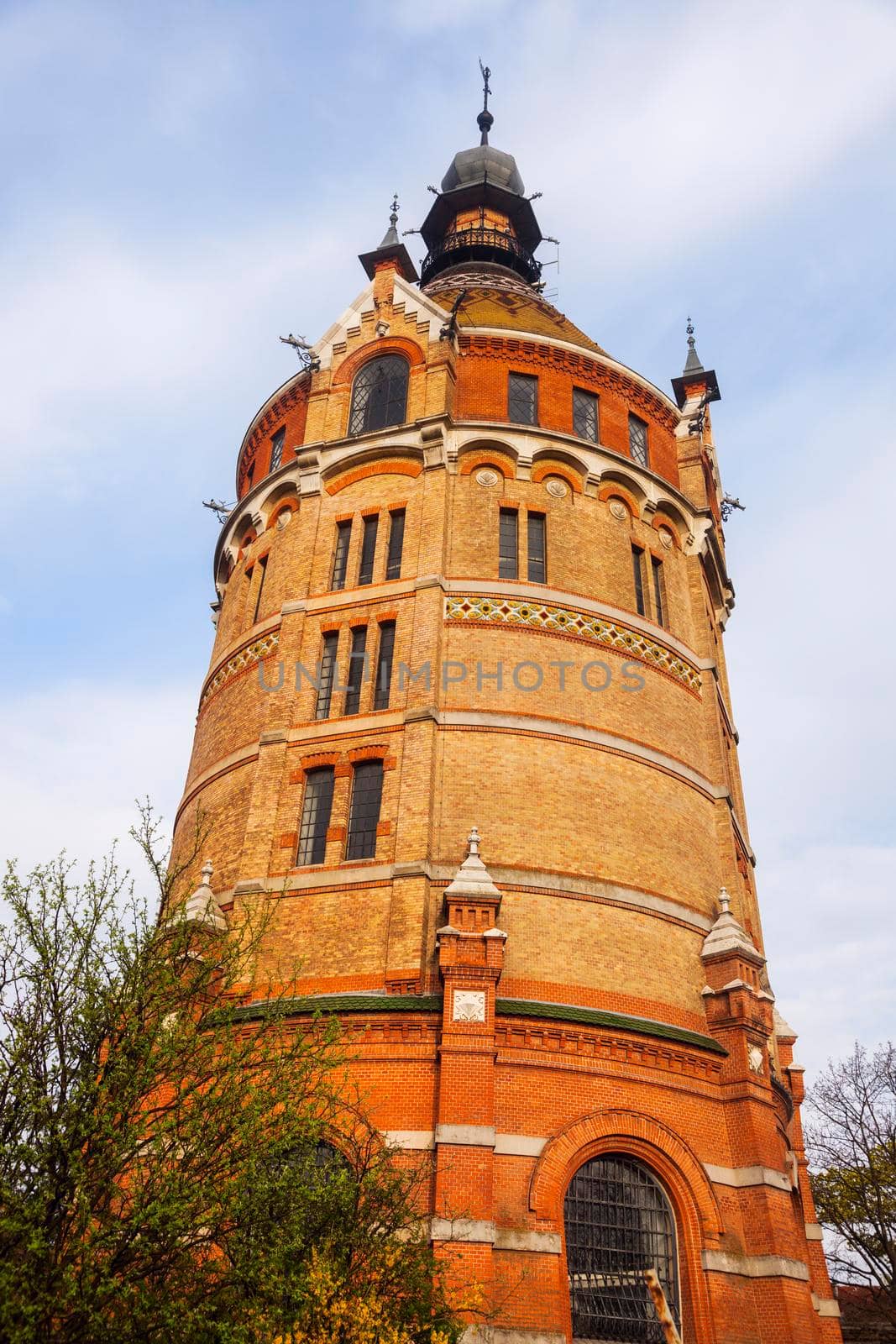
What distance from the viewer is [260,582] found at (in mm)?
25188

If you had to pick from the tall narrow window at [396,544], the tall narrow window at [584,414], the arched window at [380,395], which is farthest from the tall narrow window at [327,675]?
the tall narrow window at [584,414]

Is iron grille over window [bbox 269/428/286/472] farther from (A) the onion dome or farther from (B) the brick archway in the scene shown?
(B) the brick archway

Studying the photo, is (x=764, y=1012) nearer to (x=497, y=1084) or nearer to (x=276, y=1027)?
(x=497, y=1084)

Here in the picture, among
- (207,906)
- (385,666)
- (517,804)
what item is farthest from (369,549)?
(207,906)

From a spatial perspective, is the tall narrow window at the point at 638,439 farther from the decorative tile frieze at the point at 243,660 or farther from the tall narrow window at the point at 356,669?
the decorative tile frieze at the point at 243,660

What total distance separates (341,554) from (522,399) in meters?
5.66

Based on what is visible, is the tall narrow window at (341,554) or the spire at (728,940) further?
the tall narrow window at (341,554)

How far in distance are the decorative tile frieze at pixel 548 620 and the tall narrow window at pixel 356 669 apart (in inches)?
67.7

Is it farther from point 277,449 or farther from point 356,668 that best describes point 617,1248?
point 277,449

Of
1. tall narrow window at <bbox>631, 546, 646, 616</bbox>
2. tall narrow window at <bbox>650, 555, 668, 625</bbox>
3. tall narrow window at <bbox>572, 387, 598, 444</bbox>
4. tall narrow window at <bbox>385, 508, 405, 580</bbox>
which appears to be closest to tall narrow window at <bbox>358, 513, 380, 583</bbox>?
tall narrow window at <bbox>385, 508, 405, 580</bbox>

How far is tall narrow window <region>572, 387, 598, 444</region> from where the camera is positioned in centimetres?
2534

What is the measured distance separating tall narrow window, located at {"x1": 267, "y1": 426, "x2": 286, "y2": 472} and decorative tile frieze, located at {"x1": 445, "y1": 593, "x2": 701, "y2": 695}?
24.6 ft

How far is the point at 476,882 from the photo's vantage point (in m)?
17.5

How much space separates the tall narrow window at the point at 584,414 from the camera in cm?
2534
